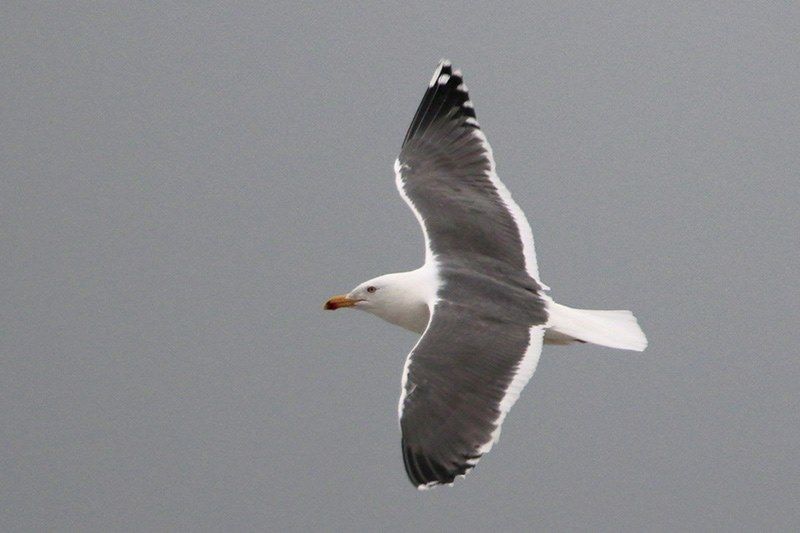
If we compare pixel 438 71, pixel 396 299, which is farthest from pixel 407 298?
pixel 438 71

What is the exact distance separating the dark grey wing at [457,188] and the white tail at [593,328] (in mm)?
253

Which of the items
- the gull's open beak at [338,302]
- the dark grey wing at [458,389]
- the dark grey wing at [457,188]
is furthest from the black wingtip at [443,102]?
the dark grey wing at [458,389]

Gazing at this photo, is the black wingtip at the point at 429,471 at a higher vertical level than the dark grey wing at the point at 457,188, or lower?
lower

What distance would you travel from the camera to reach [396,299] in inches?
247

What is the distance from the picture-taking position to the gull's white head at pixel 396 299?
6.18 meters

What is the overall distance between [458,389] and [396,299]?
93 centimetres

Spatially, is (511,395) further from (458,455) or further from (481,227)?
(481,227)

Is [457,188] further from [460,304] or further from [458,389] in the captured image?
[458,389]

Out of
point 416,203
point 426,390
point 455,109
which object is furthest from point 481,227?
point 426,390

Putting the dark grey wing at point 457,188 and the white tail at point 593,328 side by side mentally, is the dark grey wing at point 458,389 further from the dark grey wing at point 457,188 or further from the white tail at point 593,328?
the dark grey wing at point 457,188

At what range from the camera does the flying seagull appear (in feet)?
17.4

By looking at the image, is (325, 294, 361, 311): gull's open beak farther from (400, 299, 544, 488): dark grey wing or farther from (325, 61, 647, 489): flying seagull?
(400, 299, 544, 488): dark grey wing

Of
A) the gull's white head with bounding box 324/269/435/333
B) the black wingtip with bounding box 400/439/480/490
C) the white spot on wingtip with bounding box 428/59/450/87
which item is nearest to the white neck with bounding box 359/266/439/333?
the gull's white head with bounding box 324/269/435/333

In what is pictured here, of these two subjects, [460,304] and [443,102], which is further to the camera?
[443,102]
